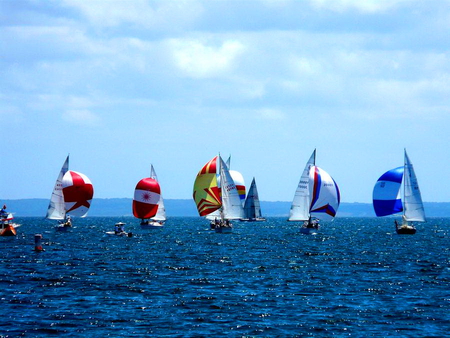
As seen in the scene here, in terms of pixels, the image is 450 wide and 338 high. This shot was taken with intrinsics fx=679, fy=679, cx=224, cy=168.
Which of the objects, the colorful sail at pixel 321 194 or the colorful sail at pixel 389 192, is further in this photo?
the colorful sail at pixel 389 192

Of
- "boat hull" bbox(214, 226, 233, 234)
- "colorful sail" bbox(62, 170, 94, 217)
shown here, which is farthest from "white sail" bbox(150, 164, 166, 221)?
"colorful sail" bbox(62, 170, 94, 217)

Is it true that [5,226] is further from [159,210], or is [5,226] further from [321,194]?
[321,194]

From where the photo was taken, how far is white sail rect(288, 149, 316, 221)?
282ft

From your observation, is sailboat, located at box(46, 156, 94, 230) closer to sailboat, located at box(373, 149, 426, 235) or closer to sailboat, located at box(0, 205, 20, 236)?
sailboat, located at box(0, 205, 20, 236)

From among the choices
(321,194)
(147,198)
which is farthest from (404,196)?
(147,198)

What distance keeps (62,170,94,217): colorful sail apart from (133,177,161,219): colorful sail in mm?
7624

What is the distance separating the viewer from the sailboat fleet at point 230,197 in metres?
86.5

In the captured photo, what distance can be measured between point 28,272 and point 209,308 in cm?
1728

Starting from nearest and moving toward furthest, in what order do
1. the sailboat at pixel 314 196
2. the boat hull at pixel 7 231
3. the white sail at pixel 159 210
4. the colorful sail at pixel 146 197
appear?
the sailboat at pixel 314 196, the boat hull at pixel 7 231, the colorful sail at pixel 146 197, the white sail at pixel 159 210

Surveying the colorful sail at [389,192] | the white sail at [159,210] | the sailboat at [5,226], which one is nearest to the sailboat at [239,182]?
the white sail at [159,210]

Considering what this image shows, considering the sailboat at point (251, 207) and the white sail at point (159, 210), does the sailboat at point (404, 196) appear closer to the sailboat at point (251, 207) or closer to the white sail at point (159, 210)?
the white sail at point (159, 210)

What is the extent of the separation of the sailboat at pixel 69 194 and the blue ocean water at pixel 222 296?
33937 mm

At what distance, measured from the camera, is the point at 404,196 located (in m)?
92.8

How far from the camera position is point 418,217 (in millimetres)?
92812
